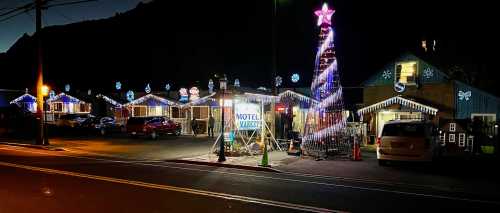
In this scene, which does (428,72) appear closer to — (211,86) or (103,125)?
(211,86)

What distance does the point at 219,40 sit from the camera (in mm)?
76125

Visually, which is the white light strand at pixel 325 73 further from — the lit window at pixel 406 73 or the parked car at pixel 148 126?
the parked car at pixel 148 126

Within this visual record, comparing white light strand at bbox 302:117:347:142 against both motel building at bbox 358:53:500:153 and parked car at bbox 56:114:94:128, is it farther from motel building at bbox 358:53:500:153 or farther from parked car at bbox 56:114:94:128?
parked car at bbox 56:114:94:128

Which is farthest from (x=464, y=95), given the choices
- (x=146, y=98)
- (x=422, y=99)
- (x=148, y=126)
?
(x=146, y=98)

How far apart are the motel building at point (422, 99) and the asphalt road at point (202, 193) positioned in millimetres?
11288

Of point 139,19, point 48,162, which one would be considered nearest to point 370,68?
point 48,162

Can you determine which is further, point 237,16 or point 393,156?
point 237,16

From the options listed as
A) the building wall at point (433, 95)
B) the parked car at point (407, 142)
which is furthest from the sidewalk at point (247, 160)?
the building wall at point (433, 95)

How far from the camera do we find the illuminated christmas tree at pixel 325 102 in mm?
17203

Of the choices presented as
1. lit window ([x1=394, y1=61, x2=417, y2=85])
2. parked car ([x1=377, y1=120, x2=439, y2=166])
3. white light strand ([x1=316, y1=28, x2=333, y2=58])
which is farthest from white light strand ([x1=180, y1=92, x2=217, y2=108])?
parked car ([x1=377, y1=120, x2=439, y2=166])

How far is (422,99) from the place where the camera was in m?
23.3

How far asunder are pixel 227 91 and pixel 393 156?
277 inches

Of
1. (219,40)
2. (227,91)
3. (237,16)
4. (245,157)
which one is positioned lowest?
(245,157)

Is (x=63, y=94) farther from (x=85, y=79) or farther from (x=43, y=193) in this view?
(x=43, y=193)
